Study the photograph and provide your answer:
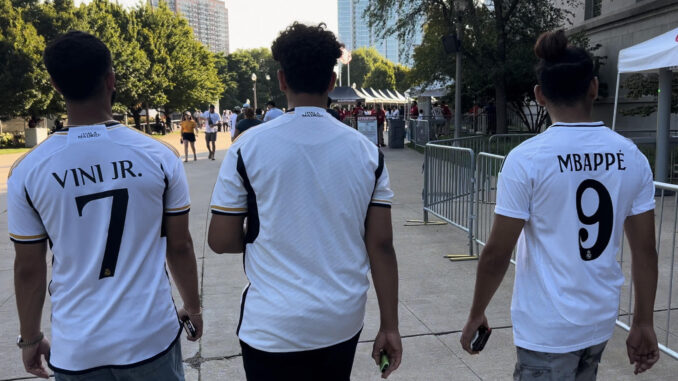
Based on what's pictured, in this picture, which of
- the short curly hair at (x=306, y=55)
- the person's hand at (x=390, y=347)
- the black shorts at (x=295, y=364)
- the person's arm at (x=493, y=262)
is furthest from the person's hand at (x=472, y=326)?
the short curly hair at (x=306, y=55)

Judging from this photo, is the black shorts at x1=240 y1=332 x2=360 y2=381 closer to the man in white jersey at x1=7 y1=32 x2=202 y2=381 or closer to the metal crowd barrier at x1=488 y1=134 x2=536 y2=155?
the man in white jersey at x1=7 y1=32 x2=202 y2=381

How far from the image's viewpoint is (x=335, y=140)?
1983mm

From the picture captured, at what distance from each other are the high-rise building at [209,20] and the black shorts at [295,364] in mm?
173722

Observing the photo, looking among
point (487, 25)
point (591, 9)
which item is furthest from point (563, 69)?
point (591, 9)

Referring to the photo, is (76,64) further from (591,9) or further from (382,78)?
(382,78)

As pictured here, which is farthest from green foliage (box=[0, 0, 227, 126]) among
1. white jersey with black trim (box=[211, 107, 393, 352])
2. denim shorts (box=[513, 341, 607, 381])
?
denim shorts (box=[513, 341, 607, 381])

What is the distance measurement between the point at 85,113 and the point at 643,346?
239 centimetres

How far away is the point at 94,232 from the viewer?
2.03 m

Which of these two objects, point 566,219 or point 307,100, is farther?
point 566,219

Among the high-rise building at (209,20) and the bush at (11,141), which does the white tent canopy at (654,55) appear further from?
the high-rise building at (209,20)

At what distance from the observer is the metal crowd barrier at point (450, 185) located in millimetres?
7328

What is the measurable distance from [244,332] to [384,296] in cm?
53

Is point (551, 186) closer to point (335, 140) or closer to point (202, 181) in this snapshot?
point (335, 140)

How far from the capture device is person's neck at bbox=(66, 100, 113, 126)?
211 cm
